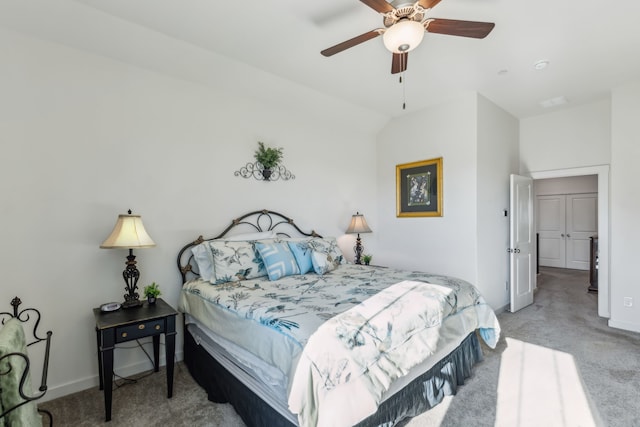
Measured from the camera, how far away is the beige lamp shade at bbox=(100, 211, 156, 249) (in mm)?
2357

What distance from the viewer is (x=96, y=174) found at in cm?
261

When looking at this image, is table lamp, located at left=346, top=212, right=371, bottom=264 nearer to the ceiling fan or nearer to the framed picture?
the framed picture

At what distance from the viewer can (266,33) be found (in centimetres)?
268

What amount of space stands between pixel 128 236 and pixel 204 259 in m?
0.69

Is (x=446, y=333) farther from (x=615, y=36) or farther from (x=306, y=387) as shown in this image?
(x=615, y=36)

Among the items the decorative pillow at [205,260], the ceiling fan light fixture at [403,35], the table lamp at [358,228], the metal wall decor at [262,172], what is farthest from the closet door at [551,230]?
the decorative pillow at [205,260]

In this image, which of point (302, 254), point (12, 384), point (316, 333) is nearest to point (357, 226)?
point (302, 254)

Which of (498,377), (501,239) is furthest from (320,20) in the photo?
(501,239)

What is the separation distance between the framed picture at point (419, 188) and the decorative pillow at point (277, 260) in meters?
2.36

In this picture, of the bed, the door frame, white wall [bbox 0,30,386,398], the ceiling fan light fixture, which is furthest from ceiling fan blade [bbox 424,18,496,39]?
the door frame

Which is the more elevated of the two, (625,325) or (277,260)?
(277,260)

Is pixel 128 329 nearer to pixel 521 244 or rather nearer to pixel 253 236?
pixel 253 236

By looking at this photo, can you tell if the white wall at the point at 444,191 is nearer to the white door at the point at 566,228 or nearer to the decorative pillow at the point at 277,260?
the decorative pillow at the point at 277,260

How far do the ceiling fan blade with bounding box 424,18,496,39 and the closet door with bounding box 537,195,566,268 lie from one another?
25.8 ft
